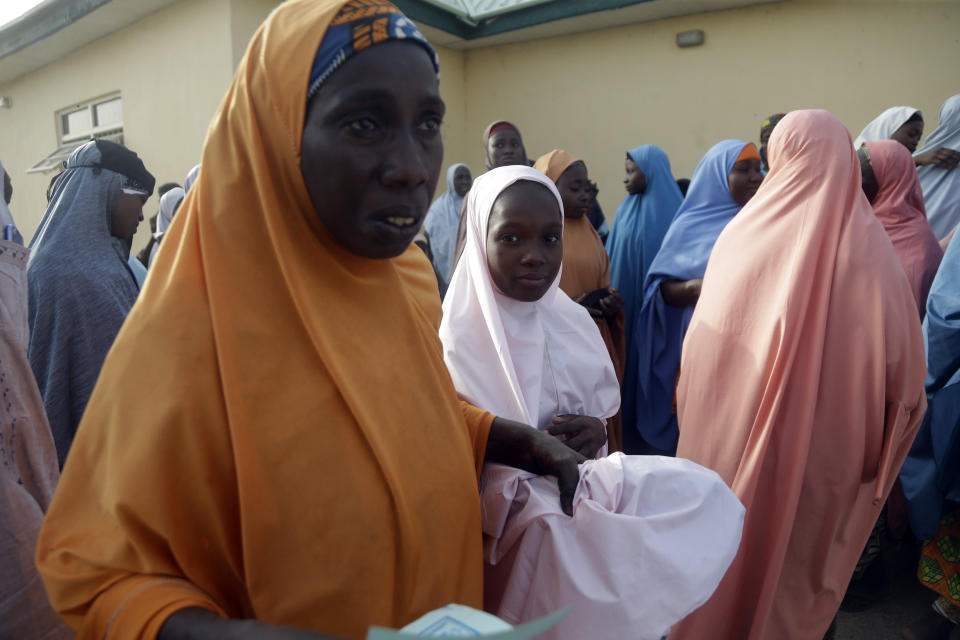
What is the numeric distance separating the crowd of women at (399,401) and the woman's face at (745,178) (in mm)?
1188

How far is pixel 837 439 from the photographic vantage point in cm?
239

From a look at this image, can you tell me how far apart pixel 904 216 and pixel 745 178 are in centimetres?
95

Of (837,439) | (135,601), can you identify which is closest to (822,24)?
(837,439)

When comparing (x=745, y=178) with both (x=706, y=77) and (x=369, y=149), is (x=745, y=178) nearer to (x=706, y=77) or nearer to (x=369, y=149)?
(x=369, y=149)

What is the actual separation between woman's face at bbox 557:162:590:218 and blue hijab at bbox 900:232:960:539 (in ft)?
7.10

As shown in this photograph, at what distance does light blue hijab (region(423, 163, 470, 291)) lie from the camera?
6.46 meters

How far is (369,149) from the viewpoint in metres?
1.06

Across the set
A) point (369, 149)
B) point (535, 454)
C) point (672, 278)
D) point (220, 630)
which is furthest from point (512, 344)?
point (672, 278)

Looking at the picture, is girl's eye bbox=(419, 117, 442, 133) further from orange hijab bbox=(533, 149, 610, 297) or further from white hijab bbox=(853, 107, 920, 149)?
white hijab bbox=(853, 107, 920, 149)

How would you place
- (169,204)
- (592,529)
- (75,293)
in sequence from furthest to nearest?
(169,204), (75,293), (592,529)

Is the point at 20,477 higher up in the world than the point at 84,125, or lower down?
lower down

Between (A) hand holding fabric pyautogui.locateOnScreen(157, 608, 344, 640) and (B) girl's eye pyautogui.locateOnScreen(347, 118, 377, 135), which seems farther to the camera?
(B) girl's eye pyautogui.locateOnScreen(347, 118, 377, 135)

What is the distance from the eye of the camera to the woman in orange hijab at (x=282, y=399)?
91 cm

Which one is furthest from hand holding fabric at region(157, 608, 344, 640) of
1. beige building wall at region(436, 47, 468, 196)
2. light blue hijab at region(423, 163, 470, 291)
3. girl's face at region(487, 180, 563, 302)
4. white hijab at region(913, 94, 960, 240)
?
beige building wall at region(436, 47, 468, 196)
